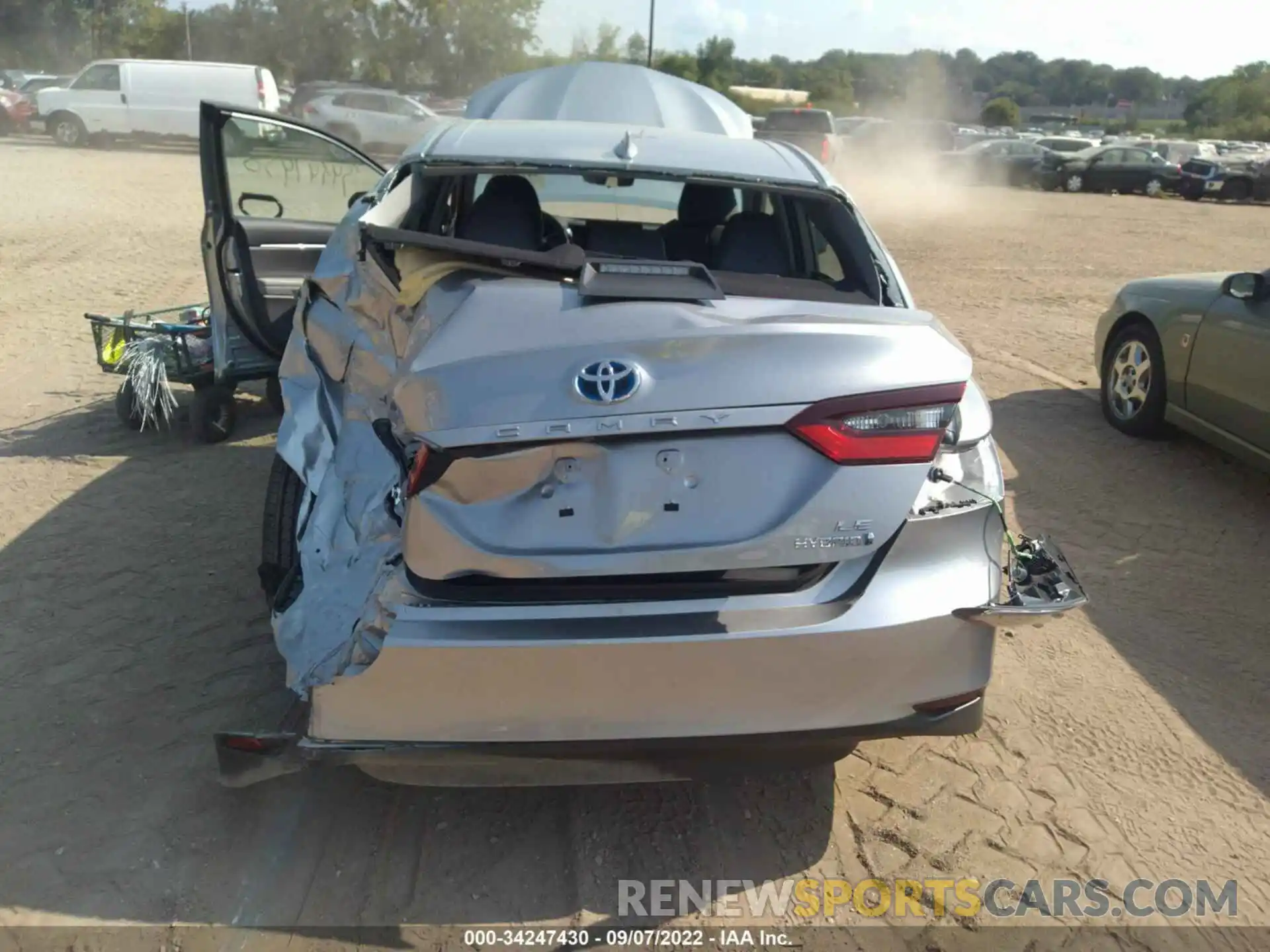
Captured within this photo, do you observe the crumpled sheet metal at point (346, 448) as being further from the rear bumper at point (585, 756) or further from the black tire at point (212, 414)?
the black tire at point (212, 414)

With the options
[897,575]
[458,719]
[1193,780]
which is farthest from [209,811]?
[1193,780]

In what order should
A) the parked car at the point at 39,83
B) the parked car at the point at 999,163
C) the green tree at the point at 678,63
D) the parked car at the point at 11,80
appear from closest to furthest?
the parked car at the point at 999,163
the parked car at the point at 39,83
the parked car at the point at 11,80
the green tree at the point at 678,63

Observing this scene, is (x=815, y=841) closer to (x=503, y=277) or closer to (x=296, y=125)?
(x=503, y=277)

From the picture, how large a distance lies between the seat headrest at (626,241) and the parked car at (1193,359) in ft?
10.4

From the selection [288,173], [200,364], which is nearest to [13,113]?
[288,173]

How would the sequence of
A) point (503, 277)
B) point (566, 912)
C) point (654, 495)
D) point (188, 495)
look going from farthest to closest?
point (188, 495) → point (503, 277) → point (566, 912) → point (654, 495)

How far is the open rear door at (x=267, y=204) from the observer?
520cm

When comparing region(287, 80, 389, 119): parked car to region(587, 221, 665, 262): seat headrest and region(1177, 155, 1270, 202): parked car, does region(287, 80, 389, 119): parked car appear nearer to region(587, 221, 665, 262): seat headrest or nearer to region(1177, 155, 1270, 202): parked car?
region(1177, 155, 1270, 202): parked car

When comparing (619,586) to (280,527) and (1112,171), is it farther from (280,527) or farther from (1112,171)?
(1112,171)

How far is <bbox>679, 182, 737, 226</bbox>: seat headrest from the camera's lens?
14.3ft

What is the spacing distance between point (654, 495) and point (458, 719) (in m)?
0.67

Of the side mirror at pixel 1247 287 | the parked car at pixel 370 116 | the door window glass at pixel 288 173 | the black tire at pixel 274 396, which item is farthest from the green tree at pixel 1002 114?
the black tire at pixel 274 396

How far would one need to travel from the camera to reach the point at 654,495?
7.61 ft

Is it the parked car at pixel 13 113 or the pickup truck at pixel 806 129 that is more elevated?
the pickup truck at pixel 806 129
